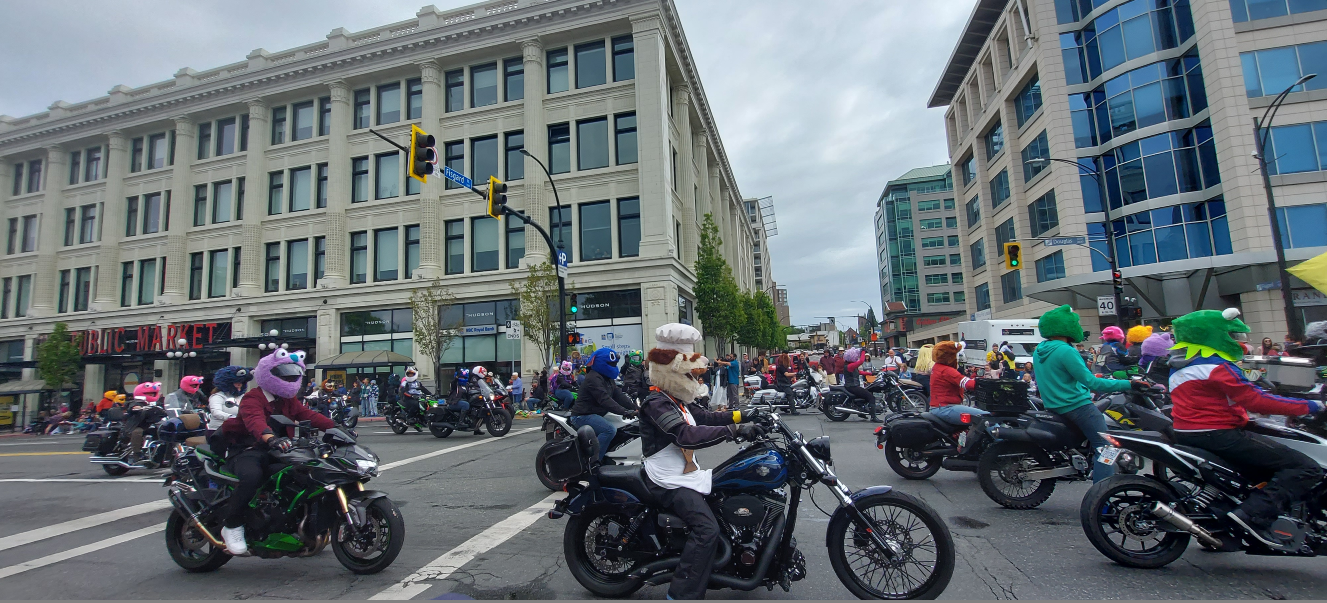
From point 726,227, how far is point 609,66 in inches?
907

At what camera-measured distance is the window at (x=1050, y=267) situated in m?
34.9

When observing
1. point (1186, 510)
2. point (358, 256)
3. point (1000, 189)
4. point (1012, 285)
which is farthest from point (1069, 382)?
point (1000, 189)

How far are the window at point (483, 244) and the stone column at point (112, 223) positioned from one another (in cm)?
2367

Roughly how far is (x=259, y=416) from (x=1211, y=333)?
22.4ft

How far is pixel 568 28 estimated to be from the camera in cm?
2791

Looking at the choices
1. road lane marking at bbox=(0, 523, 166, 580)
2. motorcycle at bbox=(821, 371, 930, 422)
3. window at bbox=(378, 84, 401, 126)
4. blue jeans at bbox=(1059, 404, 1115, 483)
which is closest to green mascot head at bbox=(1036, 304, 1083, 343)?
blue jeans at bbox=(1059, 404, 1115, 483)

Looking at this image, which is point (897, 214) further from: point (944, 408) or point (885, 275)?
point (944, 408)

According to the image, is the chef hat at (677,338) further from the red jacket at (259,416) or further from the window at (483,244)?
the window at (483,244)

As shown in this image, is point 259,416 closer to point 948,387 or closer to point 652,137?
point 948,387

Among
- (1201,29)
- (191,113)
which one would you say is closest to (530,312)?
(191,113)

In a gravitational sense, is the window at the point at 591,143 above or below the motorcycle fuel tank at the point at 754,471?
above

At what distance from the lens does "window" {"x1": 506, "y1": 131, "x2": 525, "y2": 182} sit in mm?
28750

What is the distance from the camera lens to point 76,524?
21.7 feet

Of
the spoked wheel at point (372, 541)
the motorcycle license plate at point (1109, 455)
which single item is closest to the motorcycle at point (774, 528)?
the spoked wheel at point (372, 541)
